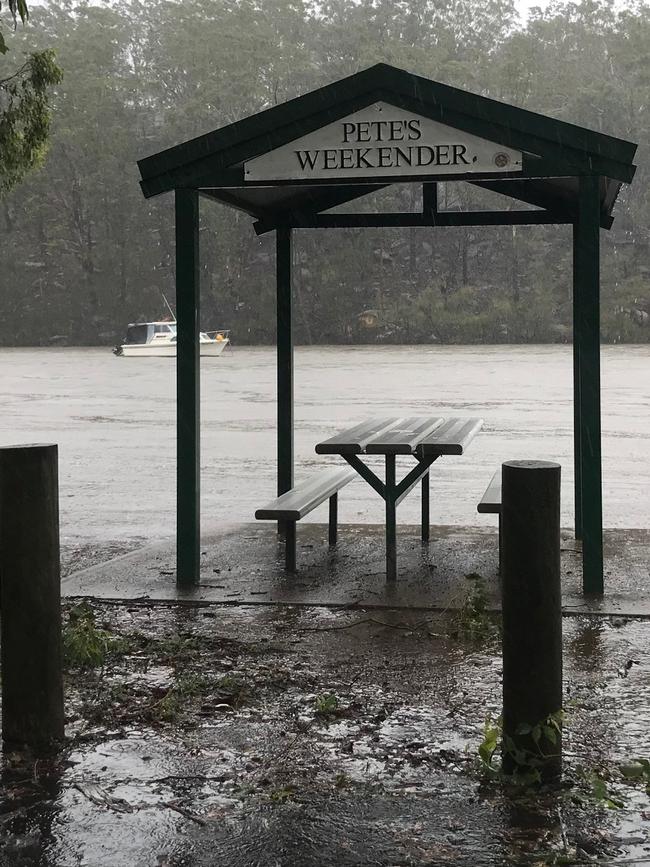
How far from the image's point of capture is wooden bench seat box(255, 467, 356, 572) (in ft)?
22.0

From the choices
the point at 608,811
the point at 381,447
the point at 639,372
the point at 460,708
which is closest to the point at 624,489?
the point at 381,447

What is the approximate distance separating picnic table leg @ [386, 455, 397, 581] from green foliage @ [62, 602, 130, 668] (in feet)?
6.51

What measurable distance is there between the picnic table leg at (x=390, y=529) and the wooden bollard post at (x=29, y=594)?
3.26m

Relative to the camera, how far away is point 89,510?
11086 mm

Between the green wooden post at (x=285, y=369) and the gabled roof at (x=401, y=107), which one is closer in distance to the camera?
the gabled roof at (x=401, y=107)

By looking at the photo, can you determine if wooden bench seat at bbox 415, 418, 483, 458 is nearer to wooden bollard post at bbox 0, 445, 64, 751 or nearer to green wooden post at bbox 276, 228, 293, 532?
green wooden post at bbox 276, 228, 293, 532

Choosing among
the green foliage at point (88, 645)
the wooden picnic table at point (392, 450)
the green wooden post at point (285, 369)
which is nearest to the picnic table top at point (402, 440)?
the wooden picnic table at point (392, 450)

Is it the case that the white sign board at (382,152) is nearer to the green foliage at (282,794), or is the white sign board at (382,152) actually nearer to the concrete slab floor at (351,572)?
the concrete slab floor at (351,572)

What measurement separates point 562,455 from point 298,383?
669 inches

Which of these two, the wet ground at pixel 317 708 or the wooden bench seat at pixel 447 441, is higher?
the wooden bench seat at pixel 447 441

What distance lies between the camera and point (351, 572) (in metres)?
7.40

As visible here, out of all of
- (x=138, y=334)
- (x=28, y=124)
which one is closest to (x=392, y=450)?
(x=28, y=124)

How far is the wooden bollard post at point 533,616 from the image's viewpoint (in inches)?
149

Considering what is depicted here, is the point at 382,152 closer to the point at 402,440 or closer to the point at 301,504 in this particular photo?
the point at 402,440
